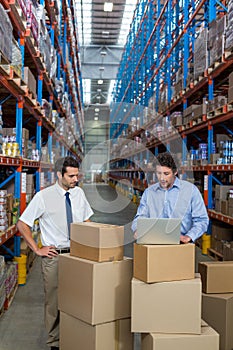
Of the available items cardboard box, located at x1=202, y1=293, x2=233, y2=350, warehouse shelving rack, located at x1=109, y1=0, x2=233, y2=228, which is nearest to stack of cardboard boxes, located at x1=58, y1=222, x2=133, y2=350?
cardboard box, located at x1=202, y1=293, x2=233, y2=350

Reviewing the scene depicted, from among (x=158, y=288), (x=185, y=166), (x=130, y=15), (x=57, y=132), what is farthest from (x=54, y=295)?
(x=130, y=15)

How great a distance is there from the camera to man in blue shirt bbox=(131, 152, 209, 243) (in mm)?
3156

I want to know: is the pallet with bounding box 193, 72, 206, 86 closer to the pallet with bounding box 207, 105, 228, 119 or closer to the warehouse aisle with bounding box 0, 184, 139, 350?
the pallet with bounding box 207, 105, 228, 119

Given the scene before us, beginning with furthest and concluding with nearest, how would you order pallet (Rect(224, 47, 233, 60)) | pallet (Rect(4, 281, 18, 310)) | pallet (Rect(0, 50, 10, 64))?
→ pallet (Rect(224, 47, 233, 60)) < pallet (Rect(4, 281, 18, 310)) < pallet (Rect(0, 50, 10, 64))

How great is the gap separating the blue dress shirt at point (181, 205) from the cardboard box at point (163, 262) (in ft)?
2.13

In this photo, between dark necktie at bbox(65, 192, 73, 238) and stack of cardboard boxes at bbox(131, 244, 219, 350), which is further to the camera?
dark necktie at bbox(65, 192, 73, 238)

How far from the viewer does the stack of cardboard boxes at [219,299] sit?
3.05 m

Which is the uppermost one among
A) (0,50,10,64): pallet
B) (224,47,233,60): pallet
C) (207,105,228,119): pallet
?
(224,47,233,60): pallet

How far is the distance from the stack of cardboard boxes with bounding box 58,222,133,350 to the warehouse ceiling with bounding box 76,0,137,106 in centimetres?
1745

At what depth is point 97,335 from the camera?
8.35ft

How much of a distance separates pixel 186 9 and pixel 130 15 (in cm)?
1437

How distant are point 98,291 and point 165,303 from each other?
0.43 metres

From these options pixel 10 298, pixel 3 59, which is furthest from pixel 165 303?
pixel 3 59

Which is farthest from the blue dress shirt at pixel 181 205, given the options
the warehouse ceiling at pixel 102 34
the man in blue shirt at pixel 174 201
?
the warehouse ceiling at pixel 102 34
